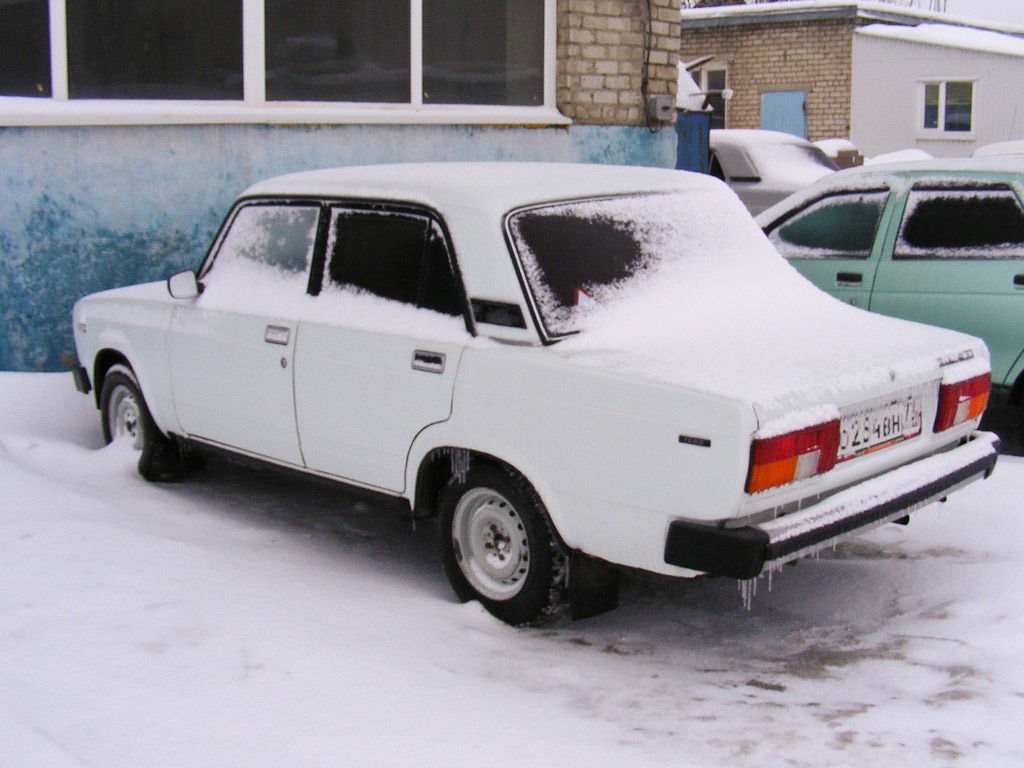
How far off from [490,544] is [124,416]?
2.68 m

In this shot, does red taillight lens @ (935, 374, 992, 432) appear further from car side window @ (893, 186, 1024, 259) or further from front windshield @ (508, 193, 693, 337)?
car side window @ (893, 186, 1024, 259)

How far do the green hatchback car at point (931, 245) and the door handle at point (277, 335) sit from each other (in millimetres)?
3254

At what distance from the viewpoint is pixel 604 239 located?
4.51 m

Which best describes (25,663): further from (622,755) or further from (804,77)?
(804,77)

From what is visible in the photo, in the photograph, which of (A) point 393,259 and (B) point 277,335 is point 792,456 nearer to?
(A) point 393,259

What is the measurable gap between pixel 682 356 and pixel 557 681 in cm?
107

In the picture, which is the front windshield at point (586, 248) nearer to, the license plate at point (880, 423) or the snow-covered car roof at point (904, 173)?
the license plate at point (880, 423)

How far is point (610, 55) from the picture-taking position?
10.1m

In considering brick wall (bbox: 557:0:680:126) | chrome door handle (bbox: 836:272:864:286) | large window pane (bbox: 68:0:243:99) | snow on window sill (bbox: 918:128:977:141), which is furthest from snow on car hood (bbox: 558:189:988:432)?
snow on window sill (bbox: 918:128:977:141)

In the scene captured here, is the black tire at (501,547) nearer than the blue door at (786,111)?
Yes

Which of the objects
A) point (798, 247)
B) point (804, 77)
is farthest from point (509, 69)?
point (804, 77)

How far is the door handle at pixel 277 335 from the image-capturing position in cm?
501

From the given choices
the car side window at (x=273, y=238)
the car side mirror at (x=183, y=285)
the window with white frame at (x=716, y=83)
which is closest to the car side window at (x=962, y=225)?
the car side window at (x=273, y=238)

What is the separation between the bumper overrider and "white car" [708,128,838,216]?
10.1 meters
